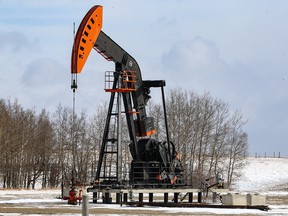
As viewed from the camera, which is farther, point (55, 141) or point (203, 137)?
point (55, 141)

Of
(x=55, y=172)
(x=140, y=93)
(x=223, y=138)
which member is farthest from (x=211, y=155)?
(x=140, y=93)

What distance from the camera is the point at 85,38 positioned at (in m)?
31.8

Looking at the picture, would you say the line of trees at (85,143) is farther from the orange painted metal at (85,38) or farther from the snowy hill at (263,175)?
the orange painted metal at (85,38)

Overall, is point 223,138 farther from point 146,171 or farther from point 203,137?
point 146,171

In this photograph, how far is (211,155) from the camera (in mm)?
75750

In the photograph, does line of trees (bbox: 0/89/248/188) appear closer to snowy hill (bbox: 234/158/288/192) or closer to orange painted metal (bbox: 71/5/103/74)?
snowy hill (bbox: 234/158/288/192)

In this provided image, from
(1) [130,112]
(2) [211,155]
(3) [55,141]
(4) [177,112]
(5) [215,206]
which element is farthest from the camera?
(3) [55,141]

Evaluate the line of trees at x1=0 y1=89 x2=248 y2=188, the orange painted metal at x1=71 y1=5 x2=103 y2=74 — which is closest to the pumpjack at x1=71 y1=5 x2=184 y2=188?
the orange painted metal at x1=71 y1=5 x2=103 y2=74

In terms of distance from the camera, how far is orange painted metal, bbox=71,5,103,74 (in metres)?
31.5

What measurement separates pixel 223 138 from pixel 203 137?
3.34m

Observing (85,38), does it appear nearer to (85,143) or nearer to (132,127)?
(132,127)

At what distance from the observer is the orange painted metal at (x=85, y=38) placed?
3148 cm

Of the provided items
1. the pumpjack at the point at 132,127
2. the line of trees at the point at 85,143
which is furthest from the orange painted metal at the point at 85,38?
the line of trees at the point at 85,143

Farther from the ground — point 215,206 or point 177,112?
point 177,112
